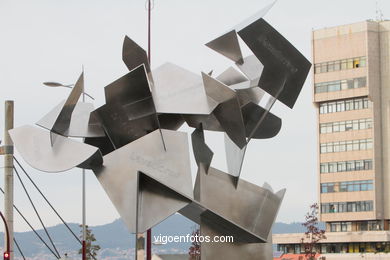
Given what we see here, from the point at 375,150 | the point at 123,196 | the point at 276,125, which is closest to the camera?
the point at 123,196

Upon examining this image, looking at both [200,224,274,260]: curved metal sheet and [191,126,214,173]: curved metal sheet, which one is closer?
[191,126,214,173]: curved metal sheet

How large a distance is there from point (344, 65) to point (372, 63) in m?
3.06

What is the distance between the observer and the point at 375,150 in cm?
9694

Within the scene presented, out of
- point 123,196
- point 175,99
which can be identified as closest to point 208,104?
point 175,99

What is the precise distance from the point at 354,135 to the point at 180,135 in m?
73.1

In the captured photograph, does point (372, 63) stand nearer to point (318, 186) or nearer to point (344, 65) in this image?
point (344, 65)

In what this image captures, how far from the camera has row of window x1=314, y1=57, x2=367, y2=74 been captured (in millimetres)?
97938

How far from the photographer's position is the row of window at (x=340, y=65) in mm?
97938

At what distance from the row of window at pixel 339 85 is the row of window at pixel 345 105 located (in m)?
1.38

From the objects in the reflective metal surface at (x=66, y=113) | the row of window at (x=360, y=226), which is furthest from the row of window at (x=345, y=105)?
the reflective metal surface at (x=66, y=113)

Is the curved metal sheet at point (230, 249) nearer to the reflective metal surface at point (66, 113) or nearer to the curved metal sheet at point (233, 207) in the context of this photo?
the curved metal sheet at point (233, 207)

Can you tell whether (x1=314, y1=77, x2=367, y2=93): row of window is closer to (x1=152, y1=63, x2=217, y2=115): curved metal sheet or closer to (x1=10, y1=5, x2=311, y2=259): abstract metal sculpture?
(x1=10, y1=5, x2=311, y2=259): abstract metal sculpture

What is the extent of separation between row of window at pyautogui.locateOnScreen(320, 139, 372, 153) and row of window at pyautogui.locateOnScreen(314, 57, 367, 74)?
300 inches

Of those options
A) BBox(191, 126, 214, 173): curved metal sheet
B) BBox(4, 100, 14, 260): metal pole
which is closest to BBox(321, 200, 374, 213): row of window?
BBox(4, 100, 14, 260): metal pole
